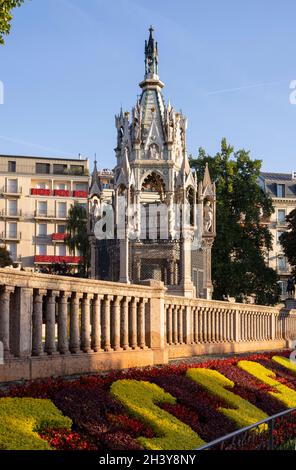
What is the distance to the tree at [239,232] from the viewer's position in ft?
191

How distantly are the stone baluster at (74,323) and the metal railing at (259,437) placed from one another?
16.8 feet

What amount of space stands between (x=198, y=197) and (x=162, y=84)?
714 centimetres

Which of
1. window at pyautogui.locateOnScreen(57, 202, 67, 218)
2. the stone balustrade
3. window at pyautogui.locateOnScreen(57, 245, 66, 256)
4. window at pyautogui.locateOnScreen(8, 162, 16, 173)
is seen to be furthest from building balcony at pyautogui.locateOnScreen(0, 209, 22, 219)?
the stone balustrade

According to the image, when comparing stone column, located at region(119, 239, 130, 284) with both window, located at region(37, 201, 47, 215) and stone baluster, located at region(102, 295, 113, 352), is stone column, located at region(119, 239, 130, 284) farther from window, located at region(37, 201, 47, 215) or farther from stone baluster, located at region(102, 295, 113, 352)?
window, located at region(37, 201, 47, 215)

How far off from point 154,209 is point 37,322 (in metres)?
27.2

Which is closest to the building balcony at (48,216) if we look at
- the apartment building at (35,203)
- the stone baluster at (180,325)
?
the apartment building at (35,203)

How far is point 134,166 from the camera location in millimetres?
41906

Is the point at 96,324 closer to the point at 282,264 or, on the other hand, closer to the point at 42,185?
the point at 42,185

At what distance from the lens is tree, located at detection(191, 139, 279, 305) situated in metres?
58.2

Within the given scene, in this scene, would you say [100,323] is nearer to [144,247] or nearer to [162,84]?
[144,247]

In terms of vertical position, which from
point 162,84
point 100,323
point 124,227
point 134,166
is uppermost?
point 162,84

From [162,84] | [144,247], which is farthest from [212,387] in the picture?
[162,84]

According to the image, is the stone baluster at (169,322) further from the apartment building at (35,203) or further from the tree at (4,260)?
the apartment building at (35,203)

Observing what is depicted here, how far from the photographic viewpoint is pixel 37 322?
1529 centimetres
